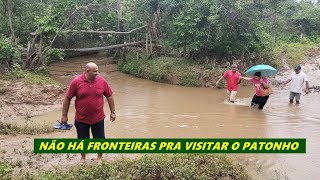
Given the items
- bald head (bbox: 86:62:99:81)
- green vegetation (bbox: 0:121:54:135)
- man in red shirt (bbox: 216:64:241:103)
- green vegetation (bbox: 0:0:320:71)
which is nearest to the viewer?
bald head (bbox: 86:62:99:81)

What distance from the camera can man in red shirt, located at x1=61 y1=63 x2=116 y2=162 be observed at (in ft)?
19.0

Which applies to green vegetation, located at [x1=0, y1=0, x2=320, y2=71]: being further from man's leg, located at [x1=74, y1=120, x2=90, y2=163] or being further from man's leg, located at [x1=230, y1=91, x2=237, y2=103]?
man's leg, located at [x1=74, y1=120, x2=90, y2=163]

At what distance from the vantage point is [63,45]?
20984mm

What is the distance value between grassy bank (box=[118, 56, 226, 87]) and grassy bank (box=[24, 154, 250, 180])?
407 inches

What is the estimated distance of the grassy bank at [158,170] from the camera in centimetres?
520

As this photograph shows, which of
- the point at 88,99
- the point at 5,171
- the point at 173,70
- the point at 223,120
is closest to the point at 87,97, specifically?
the point at 88,99

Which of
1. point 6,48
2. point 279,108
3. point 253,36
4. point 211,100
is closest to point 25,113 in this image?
point 6,48

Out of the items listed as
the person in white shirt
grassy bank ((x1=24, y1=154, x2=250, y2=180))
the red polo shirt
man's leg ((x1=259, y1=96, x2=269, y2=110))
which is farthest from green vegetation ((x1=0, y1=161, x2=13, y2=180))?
Answer: the person in white shirt

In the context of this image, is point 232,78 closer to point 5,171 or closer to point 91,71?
point 91,71

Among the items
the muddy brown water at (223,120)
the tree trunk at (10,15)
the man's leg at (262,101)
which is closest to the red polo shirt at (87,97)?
the muddy brown water at (223,120)

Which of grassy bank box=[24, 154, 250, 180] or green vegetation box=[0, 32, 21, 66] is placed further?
green vegetation box=[0, 32, 21, 66]

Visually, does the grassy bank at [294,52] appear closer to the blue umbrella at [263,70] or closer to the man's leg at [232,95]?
the man's leg at [232,95]

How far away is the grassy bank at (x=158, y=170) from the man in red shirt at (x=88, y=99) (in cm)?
75

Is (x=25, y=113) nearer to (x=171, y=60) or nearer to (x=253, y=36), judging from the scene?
(x=171, y=60)
